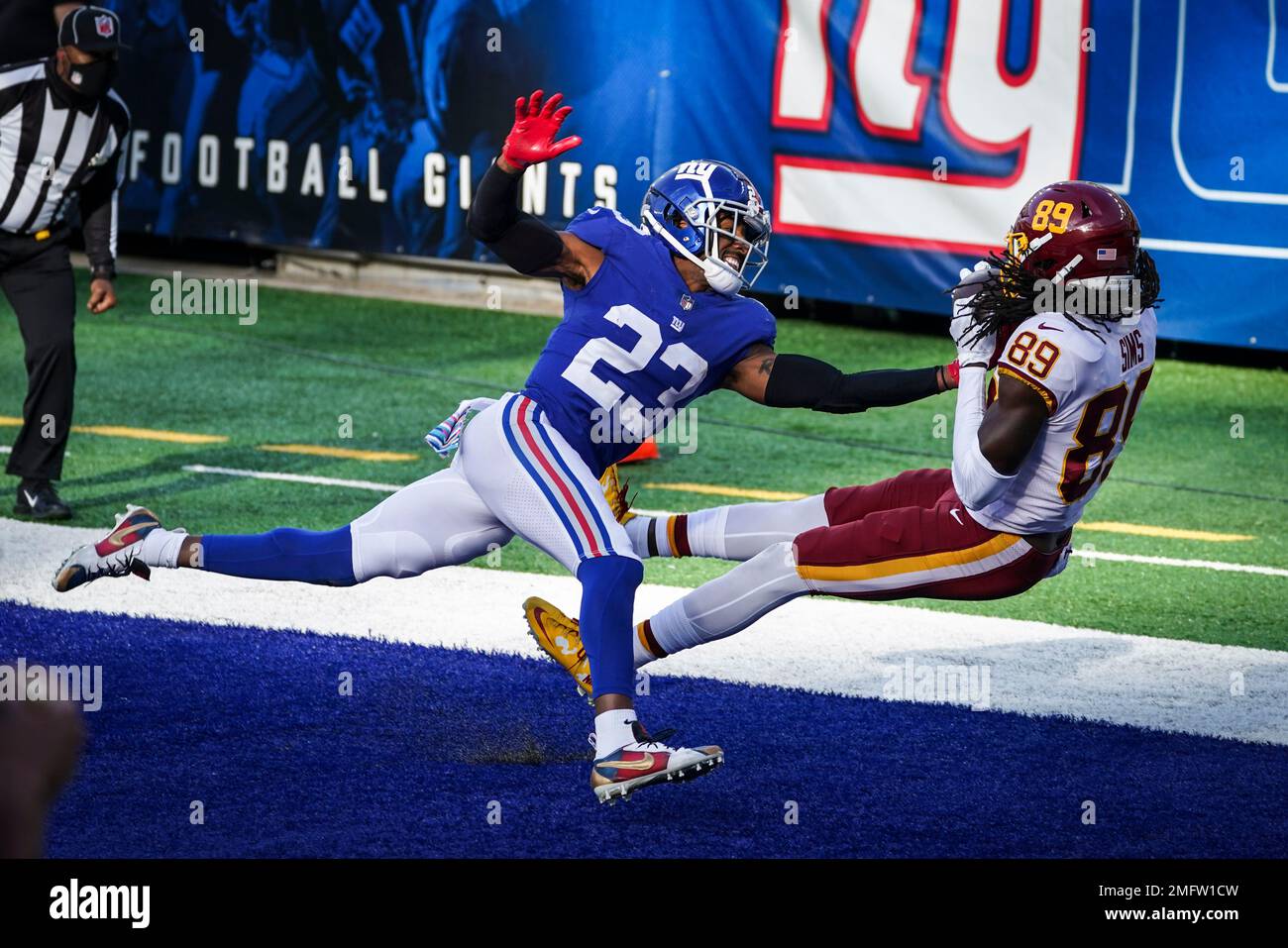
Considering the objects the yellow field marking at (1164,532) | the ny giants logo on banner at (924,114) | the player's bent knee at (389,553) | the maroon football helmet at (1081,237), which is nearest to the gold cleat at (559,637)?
the player's bent knee at (389,553)

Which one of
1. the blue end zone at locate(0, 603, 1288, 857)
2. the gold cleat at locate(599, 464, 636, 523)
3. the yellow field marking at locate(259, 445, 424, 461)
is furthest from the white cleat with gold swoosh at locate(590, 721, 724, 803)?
the yellow field marking at locate(259, 445, 424, 461)

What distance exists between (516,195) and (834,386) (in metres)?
0.96

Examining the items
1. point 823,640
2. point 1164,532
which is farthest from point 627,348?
point 1164,532

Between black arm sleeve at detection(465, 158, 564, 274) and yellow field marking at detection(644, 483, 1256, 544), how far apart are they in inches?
113

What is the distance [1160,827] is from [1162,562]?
273 centimetres

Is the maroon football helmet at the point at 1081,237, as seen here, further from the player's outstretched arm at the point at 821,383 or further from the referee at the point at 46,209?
the referee at the point at 46,209

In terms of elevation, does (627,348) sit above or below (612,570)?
above

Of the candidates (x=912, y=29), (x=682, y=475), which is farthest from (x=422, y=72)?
(x=682, y=475)

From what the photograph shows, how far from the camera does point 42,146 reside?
23.4 ft

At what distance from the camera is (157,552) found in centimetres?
A: 505

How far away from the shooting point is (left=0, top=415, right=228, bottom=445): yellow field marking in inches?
337

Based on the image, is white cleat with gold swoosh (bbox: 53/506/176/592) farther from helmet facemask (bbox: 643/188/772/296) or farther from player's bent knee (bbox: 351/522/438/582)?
helmet facemask (bbox: 643/188/772/296)

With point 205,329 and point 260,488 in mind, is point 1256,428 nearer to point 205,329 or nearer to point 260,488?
point 260,488

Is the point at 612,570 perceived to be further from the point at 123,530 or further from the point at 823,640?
the point at 823,640
